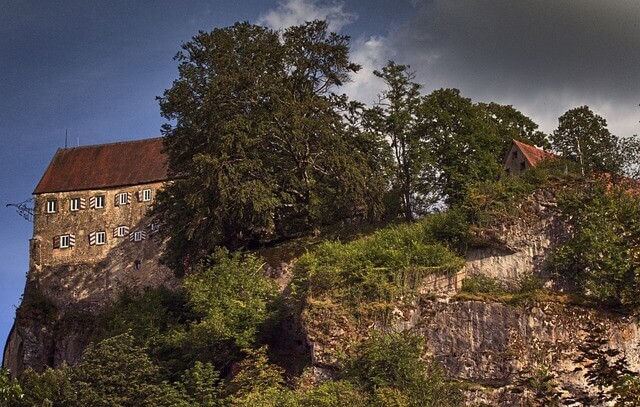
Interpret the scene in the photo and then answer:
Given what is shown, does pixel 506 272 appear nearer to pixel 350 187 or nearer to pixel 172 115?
pixel 350 187

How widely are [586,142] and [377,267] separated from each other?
1260 centimetres

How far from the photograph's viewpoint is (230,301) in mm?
30703

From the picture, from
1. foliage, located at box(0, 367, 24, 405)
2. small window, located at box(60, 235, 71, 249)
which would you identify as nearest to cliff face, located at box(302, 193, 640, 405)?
foliage, located at box(0, 367, 24, 405)

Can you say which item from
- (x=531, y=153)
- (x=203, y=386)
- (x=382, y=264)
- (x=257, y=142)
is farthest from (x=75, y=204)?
(x=382, y=264)

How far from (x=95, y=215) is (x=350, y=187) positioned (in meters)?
26.6

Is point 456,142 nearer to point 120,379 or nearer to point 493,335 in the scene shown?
point 493,335

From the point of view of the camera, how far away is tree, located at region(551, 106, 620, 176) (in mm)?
32594

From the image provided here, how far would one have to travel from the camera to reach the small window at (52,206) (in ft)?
190

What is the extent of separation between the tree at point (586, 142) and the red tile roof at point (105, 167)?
24801 mm

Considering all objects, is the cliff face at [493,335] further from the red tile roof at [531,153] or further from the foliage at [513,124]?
the foliage at [513,124]

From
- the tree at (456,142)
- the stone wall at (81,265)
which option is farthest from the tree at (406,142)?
the stone wall at (81,265)

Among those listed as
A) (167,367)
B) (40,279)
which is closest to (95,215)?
(40,279)

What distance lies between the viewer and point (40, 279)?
56031mm

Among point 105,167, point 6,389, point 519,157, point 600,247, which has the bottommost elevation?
point 6,389
